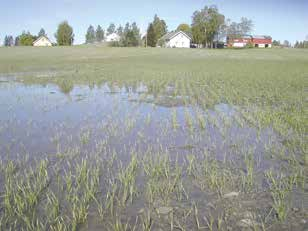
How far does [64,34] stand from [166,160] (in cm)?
9316

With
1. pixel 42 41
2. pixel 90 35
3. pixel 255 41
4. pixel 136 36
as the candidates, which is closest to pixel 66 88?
pixel 136 36

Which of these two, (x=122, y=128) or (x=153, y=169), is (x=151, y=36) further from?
(x=153, y=169)

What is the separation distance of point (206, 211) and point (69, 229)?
64.2 inches

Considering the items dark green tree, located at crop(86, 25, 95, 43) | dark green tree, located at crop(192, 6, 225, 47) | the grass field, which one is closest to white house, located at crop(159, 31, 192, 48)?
dark green tree, located at crop(192, 6, 225, 47)

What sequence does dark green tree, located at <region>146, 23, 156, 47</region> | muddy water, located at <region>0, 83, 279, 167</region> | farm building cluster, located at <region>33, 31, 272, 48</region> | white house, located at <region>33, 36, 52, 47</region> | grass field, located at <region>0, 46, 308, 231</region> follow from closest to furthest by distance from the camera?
grass field, located at <region>0, 46, 308, 231</region> < muddy water, located at <region>0, 83, 279, 167</region> < dark green tree, located at <region>146, 23, 156, 47</region> < farm building cluster, located at <region>33, 31, 272, 48</region> < white house, located at <region>33, 36, 52, 47</region>

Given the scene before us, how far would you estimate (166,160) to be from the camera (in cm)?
531

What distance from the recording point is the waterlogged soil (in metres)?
3.60

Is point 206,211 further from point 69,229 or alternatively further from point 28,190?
point 28,190

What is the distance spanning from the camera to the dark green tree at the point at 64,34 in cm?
8981

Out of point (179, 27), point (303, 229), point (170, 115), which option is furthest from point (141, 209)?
point (179, 27)

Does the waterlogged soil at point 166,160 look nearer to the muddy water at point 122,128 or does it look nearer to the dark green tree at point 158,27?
the muddy water at point 122,128

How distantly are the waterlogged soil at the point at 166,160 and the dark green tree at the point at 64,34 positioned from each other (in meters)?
85.9

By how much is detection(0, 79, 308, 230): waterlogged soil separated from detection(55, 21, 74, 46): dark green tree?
282 ft

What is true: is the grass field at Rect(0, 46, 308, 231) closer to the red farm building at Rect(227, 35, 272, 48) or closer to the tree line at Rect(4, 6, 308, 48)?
the tree line at Rect(4, 6, 308, 48)
